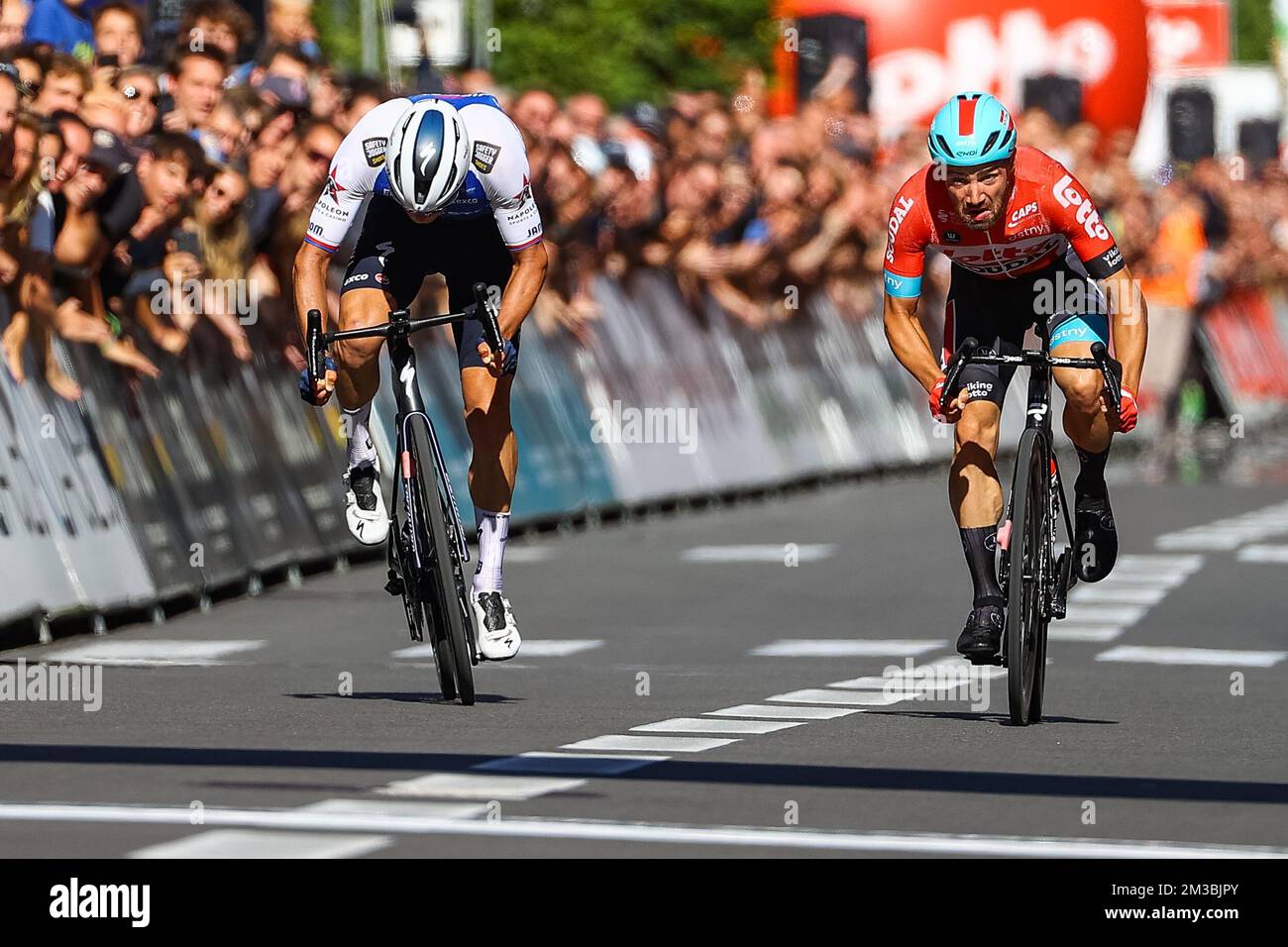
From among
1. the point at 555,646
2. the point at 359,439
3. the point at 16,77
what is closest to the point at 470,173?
the point at 359,439

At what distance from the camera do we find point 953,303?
473 inches

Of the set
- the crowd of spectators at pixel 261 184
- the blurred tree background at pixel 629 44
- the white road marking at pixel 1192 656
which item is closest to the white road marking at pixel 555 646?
the white road marking at pixel 1192 656

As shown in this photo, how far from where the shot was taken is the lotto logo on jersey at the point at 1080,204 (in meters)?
11.5

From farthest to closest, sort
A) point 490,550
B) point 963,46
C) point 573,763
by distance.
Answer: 1. point 963,46
2. point 490,550
3. point 573,763

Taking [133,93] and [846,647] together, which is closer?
[846,647]

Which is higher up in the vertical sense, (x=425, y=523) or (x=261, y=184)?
(x=261, y=184)

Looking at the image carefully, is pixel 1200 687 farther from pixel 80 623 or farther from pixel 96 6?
pixel 96 6

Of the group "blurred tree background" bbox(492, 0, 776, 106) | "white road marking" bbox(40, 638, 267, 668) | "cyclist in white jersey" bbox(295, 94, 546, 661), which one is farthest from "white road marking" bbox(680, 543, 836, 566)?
"blurred tree background" bbox(492, 0, 776, 106)

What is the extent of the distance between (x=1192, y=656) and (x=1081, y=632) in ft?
4.22

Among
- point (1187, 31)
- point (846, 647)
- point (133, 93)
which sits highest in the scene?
point (1187, 31)

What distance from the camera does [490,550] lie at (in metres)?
12.0

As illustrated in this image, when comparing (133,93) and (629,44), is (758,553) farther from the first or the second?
(629,44)

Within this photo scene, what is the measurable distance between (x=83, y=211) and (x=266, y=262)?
7.59 feet

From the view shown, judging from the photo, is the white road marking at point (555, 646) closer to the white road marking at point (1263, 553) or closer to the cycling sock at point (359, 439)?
the cycling sock at point (359, 439)
